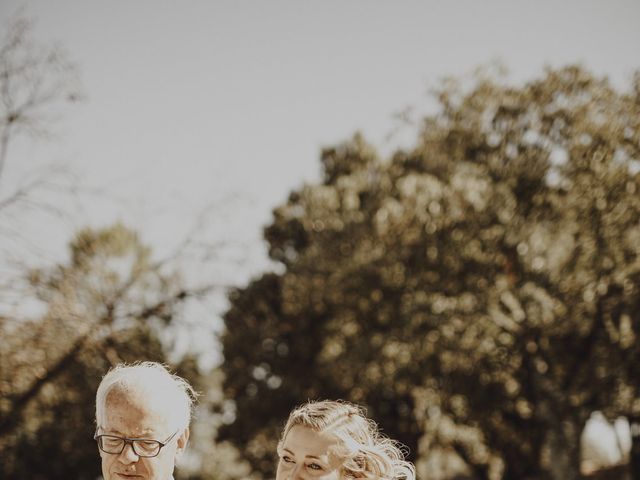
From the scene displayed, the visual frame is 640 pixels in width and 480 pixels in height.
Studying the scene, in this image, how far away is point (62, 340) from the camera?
6.30 metres

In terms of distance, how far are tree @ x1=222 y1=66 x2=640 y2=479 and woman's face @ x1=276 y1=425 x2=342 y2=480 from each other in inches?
281

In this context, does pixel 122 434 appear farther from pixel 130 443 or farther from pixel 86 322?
pixel 86 322

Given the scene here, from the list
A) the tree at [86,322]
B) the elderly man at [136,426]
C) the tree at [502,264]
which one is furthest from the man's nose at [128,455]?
the tree at [502,264]

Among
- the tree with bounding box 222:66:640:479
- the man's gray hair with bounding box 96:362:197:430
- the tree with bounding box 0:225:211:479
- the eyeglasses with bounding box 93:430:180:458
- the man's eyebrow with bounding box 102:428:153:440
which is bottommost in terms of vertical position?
the eyeglasses with bounding box 93:430:180:458

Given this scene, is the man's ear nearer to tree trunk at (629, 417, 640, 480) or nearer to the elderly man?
the elderly man

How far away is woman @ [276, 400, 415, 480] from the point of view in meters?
2.32

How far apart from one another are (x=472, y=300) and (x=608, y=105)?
5656 mm

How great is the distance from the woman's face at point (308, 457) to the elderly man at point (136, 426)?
0.56 meters

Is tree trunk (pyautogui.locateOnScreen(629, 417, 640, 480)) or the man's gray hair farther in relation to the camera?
tree trunk (pyautogui.locateOnScreen(629, 417, 640, 480))

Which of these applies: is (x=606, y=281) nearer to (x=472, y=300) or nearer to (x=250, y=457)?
(x=472, y=300)

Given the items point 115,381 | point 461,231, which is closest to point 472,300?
point 461,231

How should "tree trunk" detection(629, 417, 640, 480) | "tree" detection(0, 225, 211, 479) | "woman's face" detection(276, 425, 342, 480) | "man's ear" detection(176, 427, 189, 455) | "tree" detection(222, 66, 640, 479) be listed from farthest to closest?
1. "tree trunk" detection(629, 417, 640, 480)
2. "tree" detection(222, 66, 640, 479)
3. "tree" detection(0, 225, 211, 479)
4. "woman's face" detection(276, 425, 342, 480)
5. "man's ear" detection(176, 427, 189, 455)

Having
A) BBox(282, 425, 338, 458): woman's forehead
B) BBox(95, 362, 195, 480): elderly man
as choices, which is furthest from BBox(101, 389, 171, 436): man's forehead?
BBox(282, 425, 338, 458): woman's forehead

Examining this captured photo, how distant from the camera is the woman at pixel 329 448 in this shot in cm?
232
